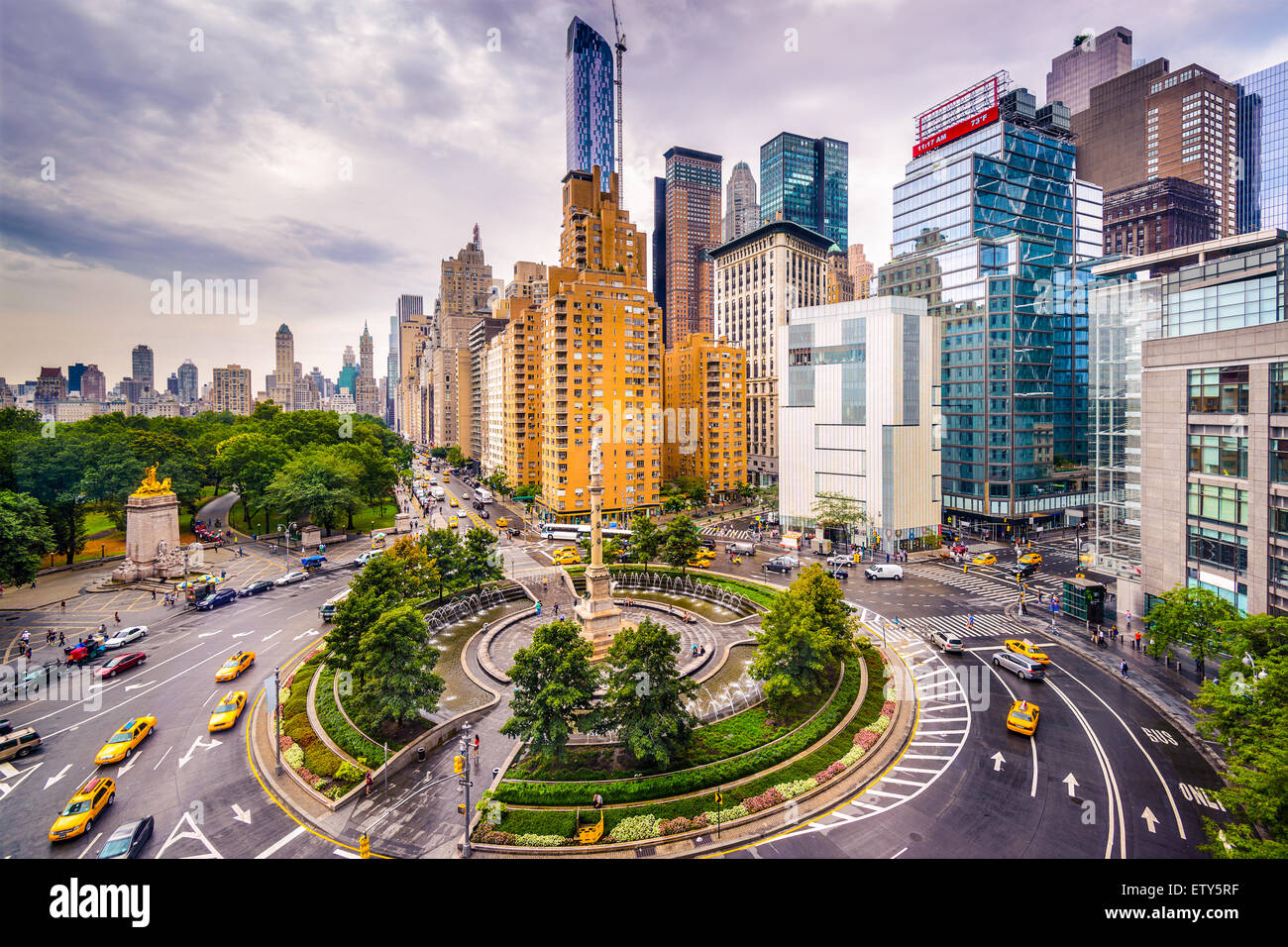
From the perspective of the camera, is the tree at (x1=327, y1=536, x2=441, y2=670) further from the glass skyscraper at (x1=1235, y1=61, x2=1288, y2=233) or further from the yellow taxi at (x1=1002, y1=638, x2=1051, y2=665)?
the glass skyscraper at (x1=1235, y1=61, x2=1288, y2=233)

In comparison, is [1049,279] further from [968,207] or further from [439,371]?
[439,371]

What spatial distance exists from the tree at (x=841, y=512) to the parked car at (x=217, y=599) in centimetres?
5547

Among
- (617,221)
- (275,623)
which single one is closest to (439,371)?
(617,221)

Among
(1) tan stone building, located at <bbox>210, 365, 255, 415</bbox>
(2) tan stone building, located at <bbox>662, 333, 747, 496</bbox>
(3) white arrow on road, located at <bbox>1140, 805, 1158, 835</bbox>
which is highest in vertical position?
(1) tan stone building, located at <bbox>210, 365, 255, 415</bbox>

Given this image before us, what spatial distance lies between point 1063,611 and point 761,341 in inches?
3319

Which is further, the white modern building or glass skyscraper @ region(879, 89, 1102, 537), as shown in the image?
glass skyscraper @ region(879, 89, 1102, 537)

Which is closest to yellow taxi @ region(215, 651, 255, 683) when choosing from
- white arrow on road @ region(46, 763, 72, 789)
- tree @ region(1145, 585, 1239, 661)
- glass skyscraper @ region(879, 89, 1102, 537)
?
white arrow on road @ region(46, 763, 72, 789)

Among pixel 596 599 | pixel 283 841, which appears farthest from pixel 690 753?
pixel 596 599

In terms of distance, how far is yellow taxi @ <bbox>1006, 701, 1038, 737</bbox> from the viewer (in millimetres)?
25531

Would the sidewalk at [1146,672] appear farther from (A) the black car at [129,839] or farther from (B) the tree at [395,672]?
(A) the black car at [129,839]

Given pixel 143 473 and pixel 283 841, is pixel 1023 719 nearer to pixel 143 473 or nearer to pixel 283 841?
pixel 283 841

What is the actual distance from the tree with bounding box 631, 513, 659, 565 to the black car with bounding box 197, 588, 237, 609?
32486mm

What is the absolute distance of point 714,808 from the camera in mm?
20453

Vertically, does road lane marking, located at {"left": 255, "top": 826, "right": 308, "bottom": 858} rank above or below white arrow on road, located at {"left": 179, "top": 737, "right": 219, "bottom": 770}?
below
